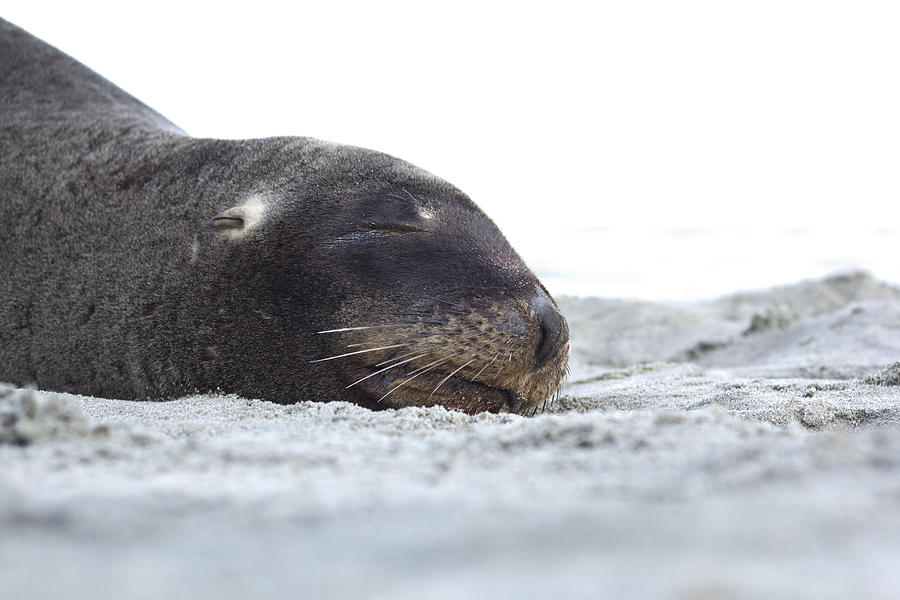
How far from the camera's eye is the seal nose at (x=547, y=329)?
288 centimetres

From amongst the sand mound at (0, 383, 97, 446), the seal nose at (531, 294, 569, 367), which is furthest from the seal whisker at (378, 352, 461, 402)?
the sand mound at (0, 383, 97, 446)

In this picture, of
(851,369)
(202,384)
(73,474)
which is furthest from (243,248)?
(851,369)

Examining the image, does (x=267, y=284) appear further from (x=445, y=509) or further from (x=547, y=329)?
(x=445, y=509)

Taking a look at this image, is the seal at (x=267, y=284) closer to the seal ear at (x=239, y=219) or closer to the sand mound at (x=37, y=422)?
the seal ear at (x=239, y=219)

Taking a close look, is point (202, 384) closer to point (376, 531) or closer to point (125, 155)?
point (125, 155)

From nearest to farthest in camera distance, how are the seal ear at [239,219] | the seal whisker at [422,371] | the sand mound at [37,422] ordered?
the sand mound at [37,422]
the seal whisker at [422,371]
the seal ear at [239,219]

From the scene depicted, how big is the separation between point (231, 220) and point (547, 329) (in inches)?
49.7

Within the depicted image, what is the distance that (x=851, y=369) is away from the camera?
4.25m

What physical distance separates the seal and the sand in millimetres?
806

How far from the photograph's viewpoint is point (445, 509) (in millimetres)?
1103

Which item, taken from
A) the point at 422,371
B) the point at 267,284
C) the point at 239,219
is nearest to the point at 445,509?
the point at 422,371

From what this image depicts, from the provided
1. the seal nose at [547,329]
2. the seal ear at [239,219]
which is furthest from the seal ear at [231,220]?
the seal nose at [547,329]

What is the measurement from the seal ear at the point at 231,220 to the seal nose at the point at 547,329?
3.77 ft

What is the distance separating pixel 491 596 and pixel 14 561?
543 millimetres
